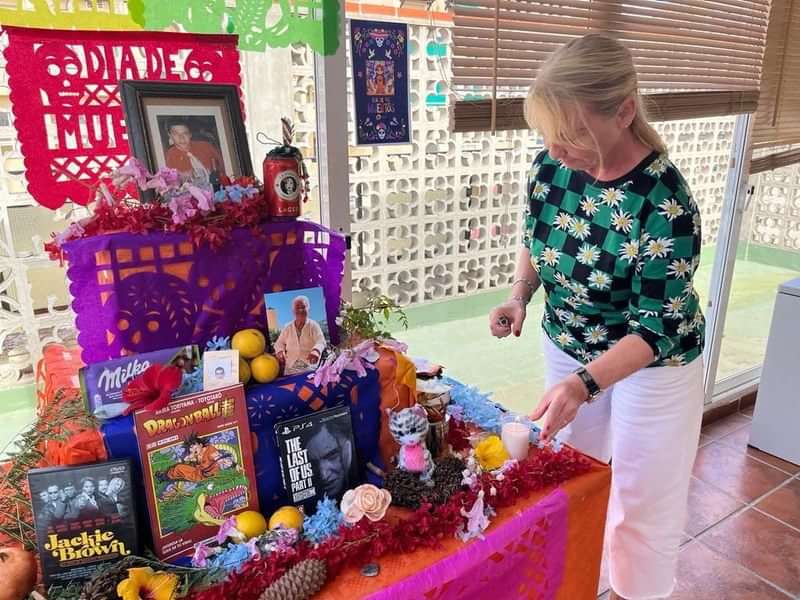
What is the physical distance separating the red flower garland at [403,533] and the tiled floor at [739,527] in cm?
96

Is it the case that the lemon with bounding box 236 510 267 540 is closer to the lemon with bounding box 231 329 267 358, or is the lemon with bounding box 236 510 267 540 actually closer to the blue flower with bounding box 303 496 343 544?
the blue flower with bounding box 303 496 343 544

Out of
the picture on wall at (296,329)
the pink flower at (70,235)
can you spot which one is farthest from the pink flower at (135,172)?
the picture on wall at (296,329)

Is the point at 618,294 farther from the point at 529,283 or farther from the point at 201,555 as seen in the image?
the point at 201,555

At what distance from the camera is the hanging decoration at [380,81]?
162 cm

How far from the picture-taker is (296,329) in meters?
1.20

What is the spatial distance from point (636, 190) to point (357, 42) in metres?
0.80

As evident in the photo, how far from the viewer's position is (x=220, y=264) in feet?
3.77

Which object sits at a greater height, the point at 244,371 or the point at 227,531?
the point at 244,371

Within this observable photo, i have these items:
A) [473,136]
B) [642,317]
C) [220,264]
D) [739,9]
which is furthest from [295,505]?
[739,9]

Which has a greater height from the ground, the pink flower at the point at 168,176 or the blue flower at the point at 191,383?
the pink flower at the point at 168,176

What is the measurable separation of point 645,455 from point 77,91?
1.40m

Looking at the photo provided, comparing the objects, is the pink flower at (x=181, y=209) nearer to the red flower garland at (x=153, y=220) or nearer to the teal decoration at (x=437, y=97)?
the red flower garland at (x=153, y=220)

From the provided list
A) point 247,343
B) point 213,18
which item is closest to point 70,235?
point 247,343

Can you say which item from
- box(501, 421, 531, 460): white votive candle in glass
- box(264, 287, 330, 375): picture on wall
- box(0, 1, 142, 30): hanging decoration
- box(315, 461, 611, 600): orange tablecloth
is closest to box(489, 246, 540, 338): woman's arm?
box(501, 421, 531, 460): white votive candle in glass
